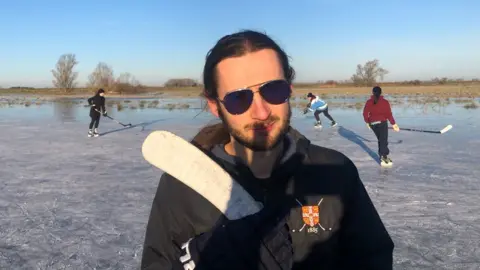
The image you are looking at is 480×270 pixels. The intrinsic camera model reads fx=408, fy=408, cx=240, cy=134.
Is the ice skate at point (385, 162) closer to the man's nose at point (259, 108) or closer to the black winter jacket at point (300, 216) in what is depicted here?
the black winter jacket at point (300, 216)

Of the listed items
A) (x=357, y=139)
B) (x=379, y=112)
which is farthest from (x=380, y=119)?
(x=357, y=139)

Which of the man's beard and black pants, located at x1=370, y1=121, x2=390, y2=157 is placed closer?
the man's beard

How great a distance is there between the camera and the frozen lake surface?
3.85 m

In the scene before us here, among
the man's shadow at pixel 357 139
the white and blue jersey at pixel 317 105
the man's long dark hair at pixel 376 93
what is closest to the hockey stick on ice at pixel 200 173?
the man's shadow at pixel 357 139

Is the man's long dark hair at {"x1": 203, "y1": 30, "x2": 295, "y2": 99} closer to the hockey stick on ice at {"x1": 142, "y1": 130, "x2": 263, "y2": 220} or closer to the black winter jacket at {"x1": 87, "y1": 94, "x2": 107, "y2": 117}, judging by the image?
the hockey stick on ice at {"x1": 142, "y1": 130, "x2": 263, "y2": 220}

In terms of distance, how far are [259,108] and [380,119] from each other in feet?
26.2

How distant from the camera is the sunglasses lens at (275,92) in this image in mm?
1340

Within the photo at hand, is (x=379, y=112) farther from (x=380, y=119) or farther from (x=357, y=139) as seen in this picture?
(x=357, y=139)

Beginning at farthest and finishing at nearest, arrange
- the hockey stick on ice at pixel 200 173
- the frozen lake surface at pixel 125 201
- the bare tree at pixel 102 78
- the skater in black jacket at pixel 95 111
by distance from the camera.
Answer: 1. the bare tree at pixel 102 78
2. the skater in black jacket at pixel 95 111
3. the frozen lake surface at pixel 125 201
4. the hockey stick on ice at pixel 200 173

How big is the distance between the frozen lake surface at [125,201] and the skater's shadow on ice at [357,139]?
134mm

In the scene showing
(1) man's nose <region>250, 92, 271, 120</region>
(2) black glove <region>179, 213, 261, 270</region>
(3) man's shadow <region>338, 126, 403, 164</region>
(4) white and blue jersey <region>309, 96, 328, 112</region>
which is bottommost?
(3) man's shadow <region>338, 126, 403, 164</region>

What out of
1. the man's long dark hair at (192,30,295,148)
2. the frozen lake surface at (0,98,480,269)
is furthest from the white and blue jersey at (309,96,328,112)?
the man's long dark hair at (192,30,295,148)

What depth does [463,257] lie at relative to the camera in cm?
376

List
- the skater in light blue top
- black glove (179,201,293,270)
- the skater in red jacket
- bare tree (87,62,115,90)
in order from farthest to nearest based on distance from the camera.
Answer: bare tree (87,62,115,90), the skater in light blue top, the skater in red jacket, black glove (179,201,293,270)
